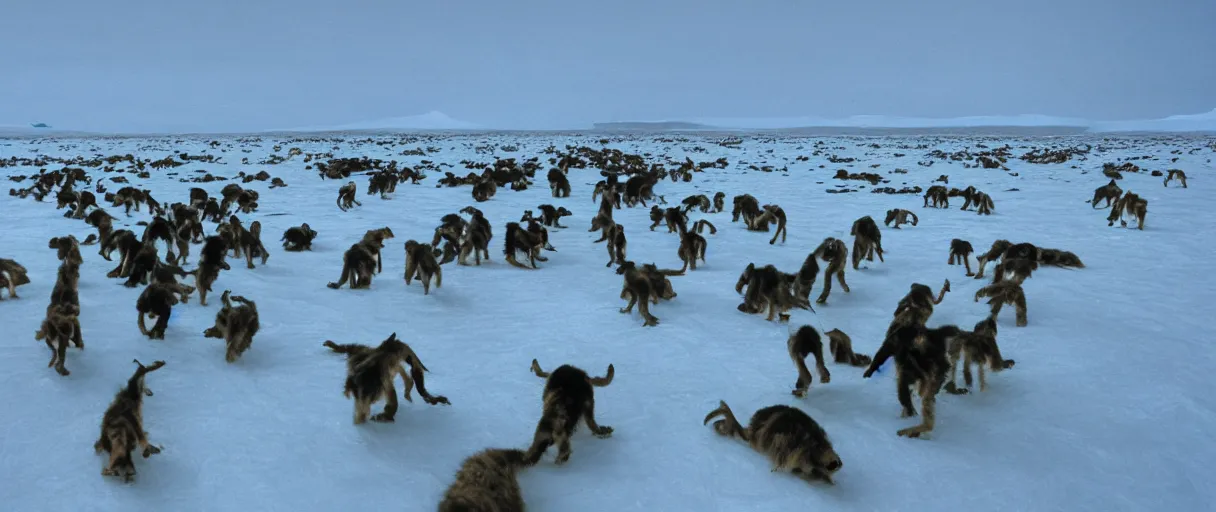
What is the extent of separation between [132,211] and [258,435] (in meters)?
13.0

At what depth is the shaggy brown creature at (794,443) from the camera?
11.9 feet

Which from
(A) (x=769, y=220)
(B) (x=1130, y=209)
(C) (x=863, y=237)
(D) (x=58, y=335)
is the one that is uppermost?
(B) (x=1130, y=209)

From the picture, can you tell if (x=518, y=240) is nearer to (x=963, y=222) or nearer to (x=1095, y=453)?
(x=1095, y=453)

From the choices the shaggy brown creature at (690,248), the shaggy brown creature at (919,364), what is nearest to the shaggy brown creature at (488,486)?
the shaggy brown creature at (919,364)

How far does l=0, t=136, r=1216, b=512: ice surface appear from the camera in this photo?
3.54m

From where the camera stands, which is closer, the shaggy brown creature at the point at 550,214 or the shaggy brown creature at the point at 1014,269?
the shaggy brown creature at the point at 1014,269

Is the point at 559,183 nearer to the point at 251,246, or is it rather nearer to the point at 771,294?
the point at 251,246

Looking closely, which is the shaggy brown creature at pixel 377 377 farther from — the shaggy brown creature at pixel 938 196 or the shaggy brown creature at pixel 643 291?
the shaggy brown creature at pixel 938 196

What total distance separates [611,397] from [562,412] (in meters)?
1.08

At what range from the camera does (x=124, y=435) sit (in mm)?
3385

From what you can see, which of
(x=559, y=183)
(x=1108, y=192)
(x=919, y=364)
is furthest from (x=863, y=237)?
(x=559, y=183)

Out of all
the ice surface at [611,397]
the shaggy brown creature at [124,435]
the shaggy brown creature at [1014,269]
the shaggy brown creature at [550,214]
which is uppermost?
the shaggy brown creature at [550,214]

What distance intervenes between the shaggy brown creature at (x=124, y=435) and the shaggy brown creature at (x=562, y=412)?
2.20 meters

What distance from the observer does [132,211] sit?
13633 millimetres
